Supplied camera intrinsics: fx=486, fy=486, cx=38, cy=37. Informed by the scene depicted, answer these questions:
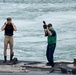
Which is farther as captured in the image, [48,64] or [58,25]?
[58,25]

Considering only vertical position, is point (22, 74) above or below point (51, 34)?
below

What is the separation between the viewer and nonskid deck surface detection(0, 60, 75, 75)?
14594mm

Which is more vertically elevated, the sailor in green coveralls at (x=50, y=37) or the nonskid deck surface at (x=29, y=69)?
the sailor in green coveralls at (x=50, y=37)

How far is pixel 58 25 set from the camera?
41969 mm

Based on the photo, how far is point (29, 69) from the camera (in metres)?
15.5

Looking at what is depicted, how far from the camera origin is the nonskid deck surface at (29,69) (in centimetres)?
1459

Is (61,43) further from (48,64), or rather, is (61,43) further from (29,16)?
(29,16)

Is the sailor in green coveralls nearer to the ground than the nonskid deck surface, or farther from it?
farther from it

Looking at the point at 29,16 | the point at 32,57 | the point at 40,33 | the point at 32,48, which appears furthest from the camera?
the point at 29,16

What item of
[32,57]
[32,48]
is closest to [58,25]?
[32,48]

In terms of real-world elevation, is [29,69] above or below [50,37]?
below

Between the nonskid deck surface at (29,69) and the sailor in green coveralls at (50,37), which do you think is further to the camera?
the sailor in green coveralls at (50,37)

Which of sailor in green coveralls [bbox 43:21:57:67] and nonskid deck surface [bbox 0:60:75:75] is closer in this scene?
nonskid deck surface [bbox 0:60:75:75]

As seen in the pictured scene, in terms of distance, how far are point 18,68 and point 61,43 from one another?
16.1 metres
